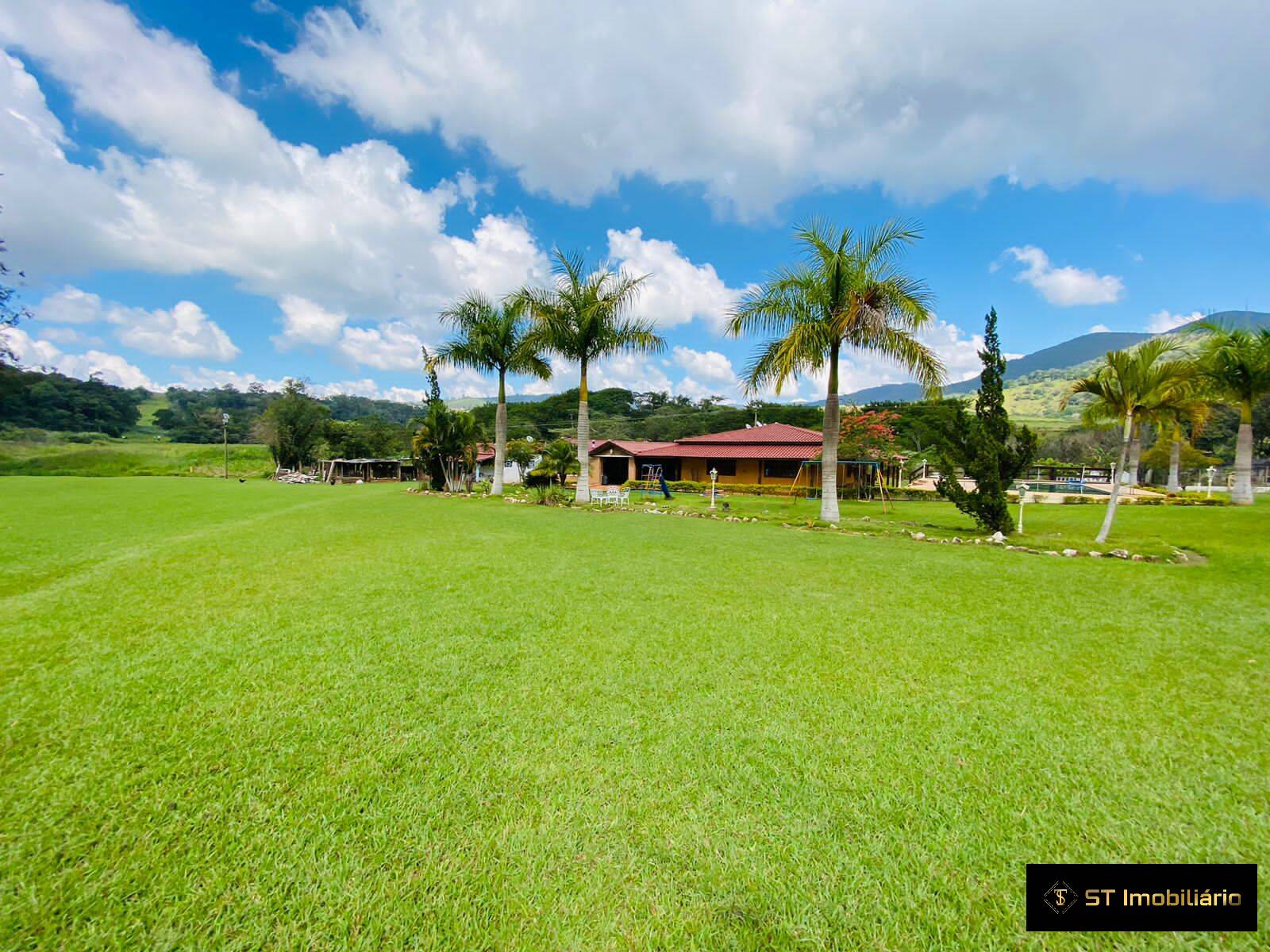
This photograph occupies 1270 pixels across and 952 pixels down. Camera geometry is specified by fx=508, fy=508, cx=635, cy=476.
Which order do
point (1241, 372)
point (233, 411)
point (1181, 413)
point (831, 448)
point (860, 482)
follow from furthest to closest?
point (233, 411), point (860, 482), point (1241, 372), point (1181, 413), point (831, 448)

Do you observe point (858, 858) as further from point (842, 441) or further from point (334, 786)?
point (842, 441)

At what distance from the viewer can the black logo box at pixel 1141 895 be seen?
6.28 feet

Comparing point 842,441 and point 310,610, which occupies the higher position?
point 842,441

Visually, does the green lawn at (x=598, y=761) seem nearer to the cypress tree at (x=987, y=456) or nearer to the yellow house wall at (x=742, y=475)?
the cypress tree at (x=987, y=456)

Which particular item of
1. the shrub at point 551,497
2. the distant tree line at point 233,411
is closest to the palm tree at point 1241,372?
the shrub at point 551,497

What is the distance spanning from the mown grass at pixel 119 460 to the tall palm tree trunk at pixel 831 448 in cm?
5663

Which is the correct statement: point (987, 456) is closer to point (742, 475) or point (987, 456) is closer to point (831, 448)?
point (831, 448)

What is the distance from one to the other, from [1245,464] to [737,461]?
20.2m

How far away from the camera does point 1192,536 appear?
11.4 meters

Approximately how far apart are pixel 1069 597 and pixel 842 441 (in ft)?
68.4

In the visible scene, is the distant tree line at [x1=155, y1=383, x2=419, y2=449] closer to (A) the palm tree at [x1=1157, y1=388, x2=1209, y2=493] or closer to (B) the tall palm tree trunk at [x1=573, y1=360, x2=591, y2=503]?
(B) the tall palm tree trunk at [x1=573, y1=360, x2=591, y2=503]

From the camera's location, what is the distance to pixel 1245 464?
18234 millimetres

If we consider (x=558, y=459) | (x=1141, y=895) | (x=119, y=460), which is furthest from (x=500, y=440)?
(x=119, y=460)

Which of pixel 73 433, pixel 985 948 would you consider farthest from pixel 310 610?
pixel 73 433
